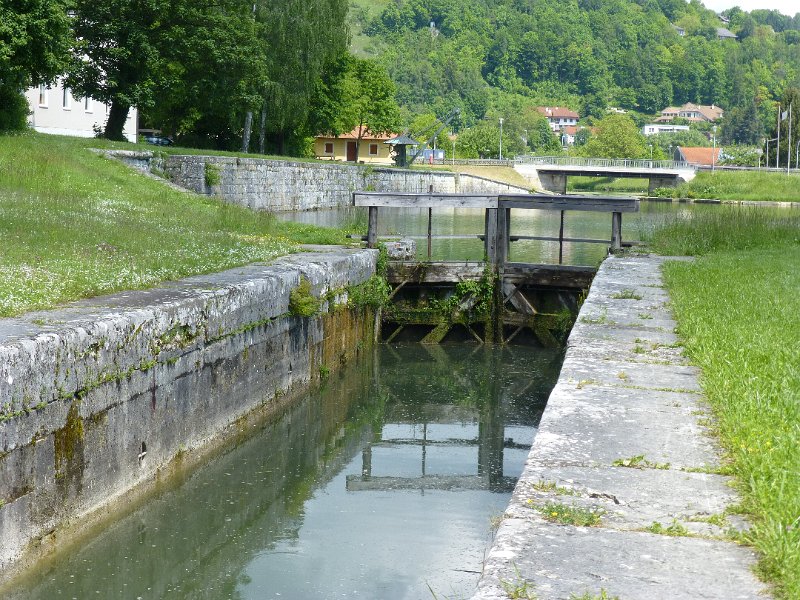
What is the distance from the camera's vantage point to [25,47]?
1046 inches

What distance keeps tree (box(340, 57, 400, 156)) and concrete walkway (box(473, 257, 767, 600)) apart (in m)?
65.3

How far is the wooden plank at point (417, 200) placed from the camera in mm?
17516

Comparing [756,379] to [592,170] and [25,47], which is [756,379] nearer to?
[25,47]

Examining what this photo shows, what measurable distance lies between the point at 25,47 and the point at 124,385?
20.7 metres

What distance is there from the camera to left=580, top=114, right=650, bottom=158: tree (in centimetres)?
14175

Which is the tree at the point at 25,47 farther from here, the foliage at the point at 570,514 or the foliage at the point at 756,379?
the foliage at the point at 570,514

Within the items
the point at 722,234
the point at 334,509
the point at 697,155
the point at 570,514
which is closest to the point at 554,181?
the point at 697,155

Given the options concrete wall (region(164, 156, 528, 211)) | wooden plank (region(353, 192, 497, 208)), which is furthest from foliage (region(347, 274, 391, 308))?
concrete wall (region(164, 156, 528, 211))

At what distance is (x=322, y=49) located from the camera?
4966 cm

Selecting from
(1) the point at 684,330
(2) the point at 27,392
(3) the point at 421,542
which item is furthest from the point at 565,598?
(1) the point at 684,330

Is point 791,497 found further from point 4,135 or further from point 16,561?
point 4,135

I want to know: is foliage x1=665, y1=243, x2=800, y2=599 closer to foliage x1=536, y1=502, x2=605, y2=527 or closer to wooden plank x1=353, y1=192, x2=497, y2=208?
foliage x1=536, y1=502, x2=605, y2=527

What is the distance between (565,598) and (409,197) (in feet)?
47.8

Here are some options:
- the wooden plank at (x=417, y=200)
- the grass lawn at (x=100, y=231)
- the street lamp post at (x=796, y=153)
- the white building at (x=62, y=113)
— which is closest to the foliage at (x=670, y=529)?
the grass lawn at (x=100, y=231)
